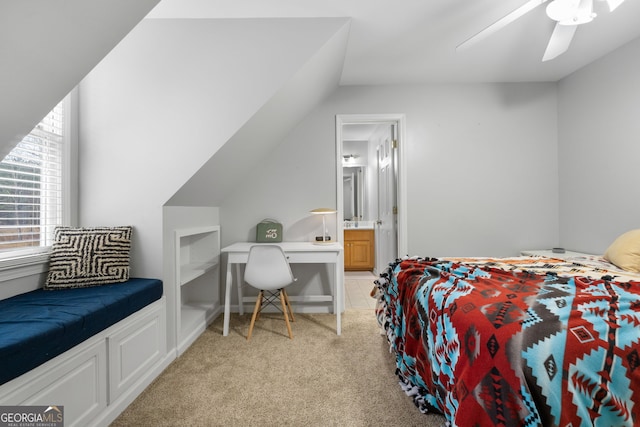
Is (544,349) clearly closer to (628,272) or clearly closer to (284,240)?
(628,272)

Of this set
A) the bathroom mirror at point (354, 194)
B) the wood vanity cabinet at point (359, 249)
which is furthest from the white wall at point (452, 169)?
the bathroom mirror at point (354, 194)

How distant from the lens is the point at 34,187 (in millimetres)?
1799

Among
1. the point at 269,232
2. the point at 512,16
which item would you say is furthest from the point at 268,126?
the point at 512,16

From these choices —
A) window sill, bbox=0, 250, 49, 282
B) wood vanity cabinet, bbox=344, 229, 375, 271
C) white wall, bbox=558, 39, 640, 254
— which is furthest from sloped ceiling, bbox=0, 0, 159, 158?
wood vanity cabinet, bbox=344, 229, 375, 271

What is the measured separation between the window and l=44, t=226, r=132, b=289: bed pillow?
151 mm

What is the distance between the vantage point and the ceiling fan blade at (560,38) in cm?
169

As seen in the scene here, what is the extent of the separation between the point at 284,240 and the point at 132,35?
212 centimetres

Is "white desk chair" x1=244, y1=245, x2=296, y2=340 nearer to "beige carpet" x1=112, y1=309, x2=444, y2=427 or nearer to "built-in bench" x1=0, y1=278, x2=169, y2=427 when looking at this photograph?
"beige carpet" x1=112, y1=309, x2=444, y2=427

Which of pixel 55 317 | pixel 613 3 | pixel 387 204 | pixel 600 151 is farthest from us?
pixel 387 204

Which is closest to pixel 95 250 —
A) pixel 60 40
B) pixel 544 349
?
pixel 60 40

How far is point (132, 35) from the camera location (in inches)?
78.7

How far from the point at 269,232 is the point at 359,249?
2.47 meters

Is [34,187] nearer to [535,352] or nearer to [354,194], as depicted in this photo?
[535,352]

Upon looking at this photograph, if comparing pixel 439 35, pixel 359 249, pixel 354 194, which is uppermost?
pixel 439 35
